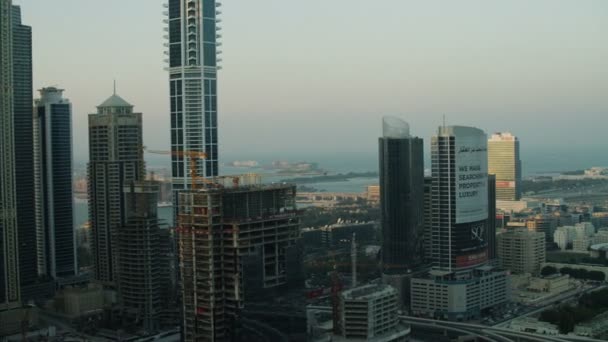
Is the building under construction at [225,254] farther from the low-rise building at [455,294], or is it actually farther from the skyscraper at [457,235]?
the skyscraper at [457,235]

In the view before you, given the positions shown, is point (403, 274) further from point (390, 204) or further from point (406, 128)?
point (406, 128)

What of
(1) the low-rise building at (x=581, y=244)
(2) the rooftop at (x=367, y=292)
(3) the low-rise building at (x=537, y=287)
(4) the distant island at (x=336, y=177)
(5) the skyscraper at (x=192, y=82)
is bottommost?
(3) the low-rise building at (x=537, y=287)

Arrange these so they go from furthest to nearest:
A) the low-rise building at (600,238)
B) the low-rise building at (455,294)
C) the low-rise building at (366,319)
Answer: the low-rise building at (600,238) < the low-rise building at (455,294) < the low-rise building at (366,319)

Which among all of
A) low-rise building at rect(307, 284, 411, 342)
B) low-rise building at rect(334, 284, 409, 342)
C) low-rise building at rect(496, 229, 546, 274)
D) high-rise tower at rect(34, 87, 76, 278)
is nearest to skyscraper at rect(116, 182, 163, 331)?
low-rise building at rect(307, 284, 411, 342)

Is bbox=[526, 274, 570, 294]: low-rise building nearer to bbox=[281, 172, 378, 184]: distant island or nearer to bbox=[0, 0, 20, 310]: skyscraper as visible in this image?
bbox=[0, 0, 20, 310]: skyscraper

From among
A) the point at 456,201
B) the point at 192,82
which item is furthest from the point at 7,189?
the point at 456,201

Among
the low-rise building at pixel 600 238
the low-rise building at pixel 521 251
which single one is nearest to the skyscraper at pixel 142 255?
the low-rise building at pixel 521 251

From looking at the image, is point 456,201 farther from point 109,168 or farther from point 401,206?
point 109,168
